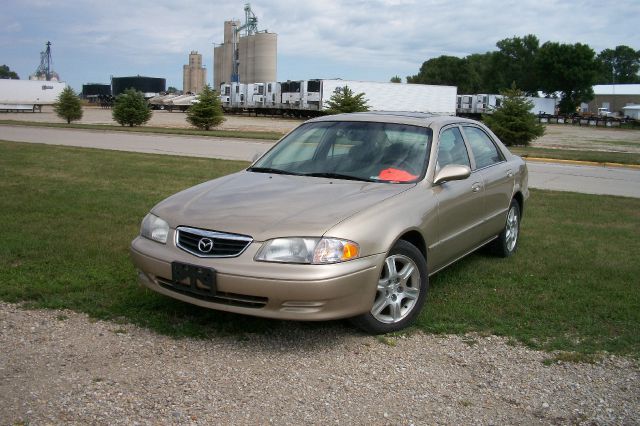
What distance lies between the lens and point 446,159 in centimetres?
550

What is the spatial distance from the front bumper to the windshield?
112 centimetres

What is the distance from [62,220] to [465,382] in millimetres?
5617

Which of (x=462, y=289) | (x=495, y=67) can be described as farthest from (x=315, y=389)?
(x=495, y=67)

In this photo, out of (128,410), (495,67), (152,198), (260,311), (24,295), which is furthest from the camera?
(495,67)

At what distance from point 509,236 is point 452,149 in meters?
1.65

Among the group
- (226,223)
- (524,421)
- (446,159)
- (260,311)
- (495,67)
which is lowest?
(524,421)

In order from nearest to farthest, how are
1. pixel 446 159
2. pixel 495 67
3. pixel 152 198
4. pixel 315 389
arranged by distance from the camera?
pixel 315 389, pixel 446 159, pixel 152 198, pixel 495 67

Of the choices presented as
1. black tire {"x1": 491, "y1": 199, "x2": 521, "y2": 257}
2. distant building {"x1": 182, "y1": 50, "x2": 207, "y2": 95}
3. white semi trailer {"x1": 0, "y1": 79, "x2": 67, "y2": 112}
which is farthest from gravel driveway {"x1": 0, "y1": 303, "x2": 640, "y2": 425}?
distant building {"x1": 182, "y1": 50, "x2": 207, "y2": 95}

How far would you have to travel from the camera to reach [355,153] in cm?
540

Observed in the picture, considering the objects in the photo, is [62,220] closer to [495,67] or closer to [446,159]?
[446,159]

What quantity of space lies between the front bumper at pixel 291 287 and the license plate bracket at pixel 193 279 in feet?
0.11

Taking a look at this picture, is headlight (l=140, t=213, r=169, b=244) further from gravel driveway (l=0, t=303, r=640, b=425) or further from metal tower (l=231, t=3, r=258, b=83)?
metal tower (l=231, t=3, r=258, b=83)

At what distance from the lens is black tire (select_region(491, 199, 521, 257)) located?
670 cm

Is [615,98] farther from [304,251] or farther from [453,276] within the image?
[304,251]
